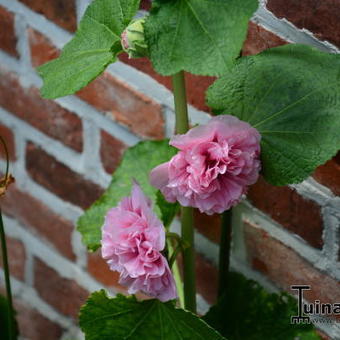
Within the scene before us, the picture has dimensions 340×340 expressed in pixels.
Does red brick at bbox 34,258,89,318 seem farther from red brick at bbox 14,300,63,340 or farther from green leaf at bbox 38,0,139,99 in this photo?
green leaf at bbox 38,0,139,99

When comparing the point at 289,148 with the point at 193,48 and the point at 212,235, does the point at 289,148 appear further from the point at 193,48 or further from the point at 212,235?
the point at 212,235

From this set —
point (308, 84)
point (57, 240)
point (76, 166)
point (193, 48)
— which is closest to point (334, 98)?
point (308, 84)

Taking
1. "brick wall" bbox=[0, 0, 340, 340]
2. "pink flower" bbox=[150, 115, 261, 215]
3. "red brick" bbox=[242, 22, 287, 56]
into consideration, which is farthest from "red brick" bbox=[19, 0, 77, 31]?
"pink flower" bbox=[150, 115, 261, 215]

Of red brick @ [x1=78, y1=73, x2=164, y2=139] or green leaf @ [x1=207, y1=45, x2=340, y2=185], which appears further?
red brick @ [x1=78, y1=73, x2=164, y2=139]

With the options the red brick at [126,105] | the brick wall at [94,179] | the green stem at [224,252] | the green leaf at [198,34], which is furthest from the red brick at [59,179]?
the green leaf at [198,34]

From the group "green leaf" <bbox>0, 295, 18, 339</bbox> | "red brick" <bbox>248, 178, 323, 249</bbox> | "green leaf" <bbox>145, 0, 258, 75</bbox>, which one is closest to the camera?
"green leaf" <bbox>145, 0, 258, 75</bbox>

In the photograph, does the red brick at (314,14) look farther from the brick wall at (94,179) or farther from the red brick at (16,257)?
the red brick at (16,257)

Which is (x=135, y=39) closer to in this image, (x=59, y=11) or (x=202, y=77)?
(x=202, y=77)
